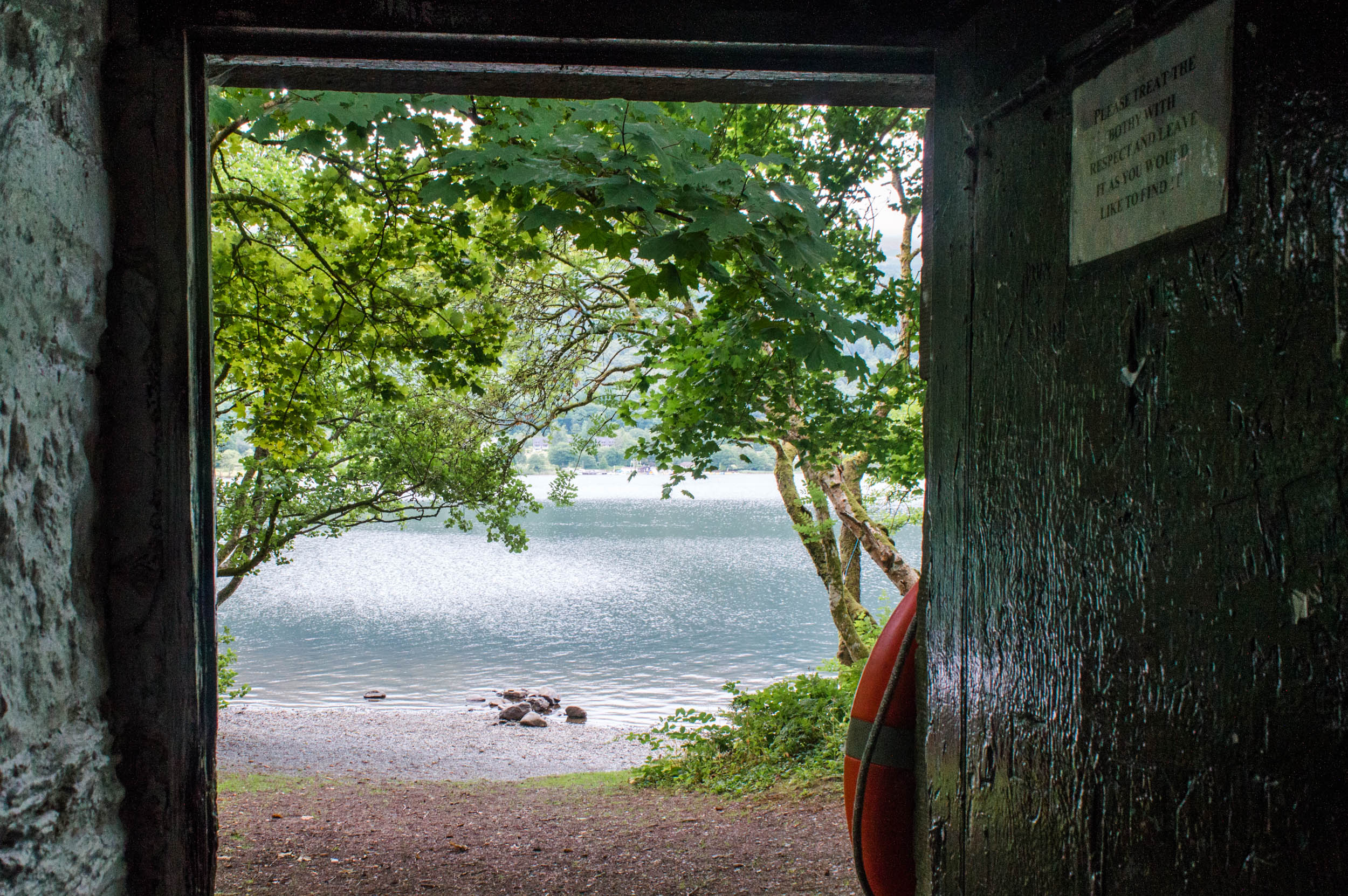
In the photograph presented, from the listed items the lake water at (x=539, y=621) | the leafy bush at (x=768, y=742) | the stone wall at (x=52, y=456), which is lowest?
the lake water at (x=539, y=621)

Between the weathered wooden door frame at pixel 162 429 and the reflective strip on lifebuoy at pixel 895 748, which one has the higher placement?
the weathered wooden door frame at pixel 162 429

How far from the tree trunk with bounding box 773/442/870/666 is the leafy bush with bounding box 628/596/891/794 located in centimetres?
111

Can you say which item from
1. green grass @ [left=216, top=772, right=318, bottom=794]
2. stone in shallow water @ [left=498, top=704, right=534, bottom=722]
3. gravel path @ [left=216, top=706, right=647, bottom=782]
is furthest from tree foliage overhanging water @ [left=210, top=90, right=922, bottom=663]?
stone in shallow water @ [left=498, top=704, right=534, bottom=722]

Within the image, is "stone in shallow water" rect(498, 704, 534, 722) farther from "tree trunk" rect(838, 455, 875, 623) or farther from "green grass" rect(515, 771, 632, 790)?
"tree trunk" rect(838, 455, 875, 623)

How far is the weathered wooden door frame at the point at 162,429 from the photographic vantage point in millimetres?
1344

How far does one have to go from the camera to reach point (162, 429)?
1373mm

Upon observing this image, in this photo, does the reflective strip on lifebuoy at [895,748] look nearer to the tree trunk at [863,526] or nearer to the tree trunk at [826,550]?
the tree trunk at [863,526]

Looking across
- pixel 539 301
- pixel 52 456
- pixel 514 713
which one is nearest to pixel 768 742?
pixel 539 301

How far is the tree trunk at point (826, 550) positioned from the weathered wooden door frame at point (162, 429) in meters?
7.68

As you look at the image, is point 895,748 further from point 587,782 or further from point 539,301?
point 539,301

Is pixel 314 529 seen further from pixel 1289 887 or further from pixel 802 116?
pixel 1289 887

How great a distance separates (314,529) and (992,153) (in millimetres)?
9178

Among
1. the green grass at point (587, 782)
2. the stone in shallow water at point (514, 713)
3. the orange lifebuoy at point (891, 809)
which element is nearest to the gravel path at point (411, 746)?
the stone in shallow water at point (514, 713)

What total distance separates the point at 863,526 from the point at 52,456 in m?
7.88
